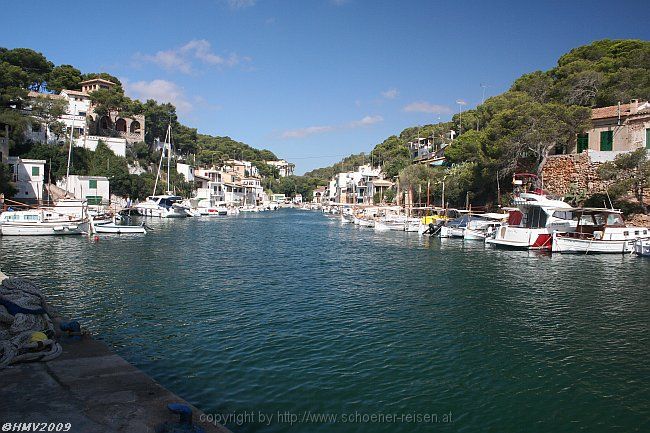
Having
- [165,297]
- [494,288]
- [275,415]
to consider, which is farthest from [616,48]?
[275,415]

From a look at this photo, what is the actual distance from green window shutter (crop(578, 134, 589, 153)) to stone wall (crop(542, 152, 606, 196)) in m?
1.84

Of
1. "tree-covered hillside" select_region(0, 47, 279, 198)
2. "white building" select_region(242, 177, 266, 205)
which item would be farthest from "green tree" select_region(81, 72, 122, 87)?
"white building" select_region(242, 177, 266, 205)

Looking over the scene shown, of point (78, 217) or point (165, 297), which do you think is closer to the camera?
point (165, 297)

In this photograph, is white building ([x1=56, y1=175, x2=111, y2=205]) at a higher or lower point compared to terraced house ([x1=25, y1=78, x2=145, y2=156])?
lower

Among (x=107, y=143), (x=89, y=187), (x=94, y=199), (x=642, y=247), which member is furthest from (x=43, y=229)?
(x=642, y=247)

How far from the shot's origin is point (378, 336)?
44.4 feet

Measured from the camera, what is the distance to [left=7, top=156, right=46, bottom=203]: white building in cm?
5631

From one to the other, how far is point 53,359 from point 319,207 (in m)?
143

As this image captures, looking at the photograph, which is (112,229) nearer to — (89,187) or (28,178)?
(28,178)

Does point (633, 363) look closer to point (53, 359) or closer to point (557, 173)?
point (53, 359)

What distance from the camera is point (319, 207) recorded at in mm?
152000

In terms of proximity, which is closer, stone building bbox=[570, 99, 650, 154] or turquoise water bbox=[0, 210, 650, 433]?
turquoise water bbox=[0, 210, 650, 433]

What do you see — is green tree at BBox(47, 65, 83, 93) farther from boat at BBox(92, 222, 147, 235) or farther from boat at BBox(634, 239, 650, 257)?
boat at BBox(634, 239, 650, 257)

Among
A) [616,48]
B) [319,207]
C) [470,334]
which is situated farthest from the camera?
[319,207]
